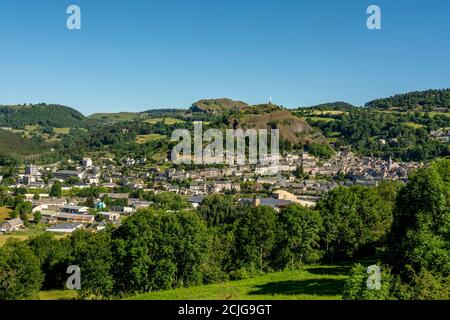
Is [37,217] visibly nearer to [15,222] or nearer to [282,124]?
[15,222]

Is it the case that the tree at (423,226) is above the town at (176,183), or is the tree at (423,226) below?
above

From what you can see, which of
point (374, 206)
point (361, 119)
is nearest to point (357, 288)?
point (374, 206)

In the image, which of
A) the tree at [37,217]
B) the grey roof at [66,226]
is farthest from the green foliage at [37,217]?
the grey roof at [66,226]

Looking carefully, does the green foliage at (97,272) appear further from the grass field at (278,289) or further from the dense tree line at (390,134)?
the dense tree line at (390,134)

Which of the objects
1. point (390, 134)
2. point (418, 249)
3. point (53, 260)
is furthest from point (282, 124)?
point (418, 249)

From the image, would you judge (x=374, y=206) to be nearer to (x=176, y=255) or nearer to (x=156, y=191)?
(x=176, y=255)
